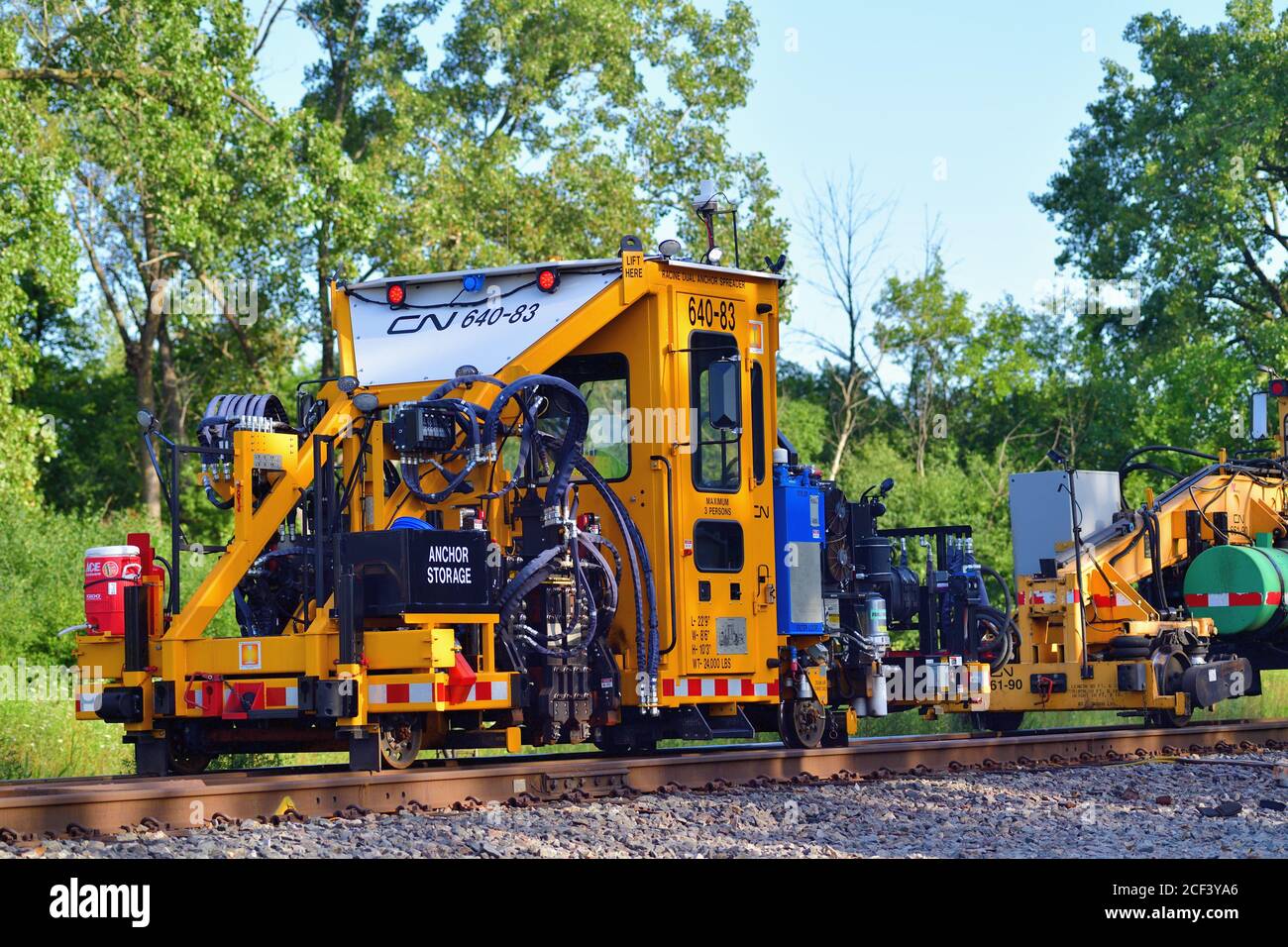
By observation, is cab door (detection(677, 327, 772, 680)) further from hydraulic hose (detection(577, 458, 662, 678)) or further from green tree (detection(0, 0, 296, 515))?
green tree (detection(0, 0, 296, 515))

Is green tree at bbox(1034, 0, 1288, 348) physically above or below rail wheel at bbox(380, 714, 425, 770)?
above

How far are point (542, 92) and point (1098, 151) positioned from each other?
14796 millimetres

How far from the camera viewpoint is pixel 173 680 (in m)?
11.2

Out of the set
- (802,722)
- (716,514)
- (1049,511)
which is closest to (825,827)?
(716,514)

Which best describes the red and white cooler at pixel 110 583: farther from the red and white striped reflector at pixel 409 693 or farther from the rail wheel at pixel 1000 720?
the rail wheel at pixel 1000 720

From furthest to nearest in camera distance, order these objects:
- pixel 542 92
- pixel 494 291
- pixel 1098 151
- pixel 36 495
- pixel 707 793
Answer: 1. pixel 1098 151
2. pixel 542 92
3. pixel 36 495
4. pixel 494 291
5. pixel 707 793

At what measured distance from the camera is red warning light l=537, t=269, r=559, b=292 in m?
12.3

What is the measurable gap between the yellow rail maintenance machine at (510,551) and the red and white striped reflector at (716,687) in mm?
22

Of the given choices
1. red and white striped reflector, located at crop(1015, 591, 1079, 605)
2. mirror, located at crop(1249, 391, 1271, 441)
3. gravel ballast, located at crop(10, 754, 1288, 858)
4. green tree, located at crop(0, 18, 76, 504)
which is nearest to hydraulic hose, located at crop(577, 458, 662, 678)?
gravel ballast, located at crop(10, 754, 1288, 858)

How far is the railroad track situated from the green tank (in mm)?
1631

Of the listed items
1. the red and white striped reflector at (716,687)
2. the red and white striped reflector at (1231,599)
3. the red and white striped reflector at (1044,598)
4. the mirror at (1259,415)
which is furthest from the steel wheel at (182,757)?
the mirror at (1259,415)

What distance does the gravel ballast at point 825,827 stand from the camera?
8359mm
